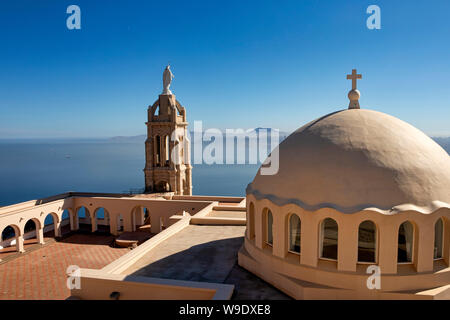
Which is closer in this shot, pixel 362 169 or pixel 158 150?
pixel 362 169

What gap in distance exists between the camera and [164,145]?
1248 inches

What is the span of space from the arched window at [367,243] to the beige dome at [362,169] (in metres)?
0.92

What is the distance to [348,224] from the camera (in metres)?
7.90

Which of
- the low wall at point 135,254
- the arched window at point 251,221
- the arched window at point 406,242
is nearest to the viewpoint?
the arched window at point 406,242

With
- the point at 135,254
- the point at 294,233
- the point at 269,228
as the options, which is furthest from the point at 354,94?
the point at 135,254

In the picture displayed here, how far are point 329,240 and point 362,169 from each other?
2.33m

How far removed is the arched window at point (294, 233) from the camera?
359 inches

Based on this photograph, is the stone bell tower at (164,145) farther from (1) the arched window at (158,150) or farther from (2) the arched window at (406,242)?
(2) the arched window at (406,242)

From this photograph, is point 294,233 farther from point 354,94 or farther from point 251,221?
point 354,94

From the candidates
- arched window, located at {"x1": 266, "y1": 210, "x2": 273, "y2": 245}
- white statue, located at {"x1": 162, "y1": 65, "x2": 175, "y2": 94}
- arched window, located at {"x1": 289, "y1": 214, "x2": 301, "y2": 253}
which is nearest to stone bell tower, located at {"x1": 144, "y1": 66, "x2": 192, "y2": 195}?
white statue, located at {"x1": 162, "y1": 65, "x2": 175, "y2": 94}

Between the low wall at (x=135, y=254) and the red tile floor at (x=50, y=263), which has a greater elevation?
the low wall at (x=135, y=254)

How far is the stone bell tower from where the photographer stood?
31.3 meters

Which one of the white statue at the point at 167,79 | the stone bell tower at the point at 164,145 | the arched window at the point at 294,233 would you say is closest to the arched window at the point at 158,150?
the stone bell tower at the point at 164,145
